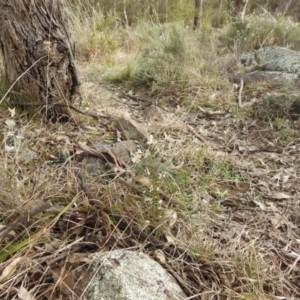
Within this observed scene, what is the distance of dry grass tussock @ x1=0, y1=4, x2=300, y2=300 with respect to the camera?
4.38 feet

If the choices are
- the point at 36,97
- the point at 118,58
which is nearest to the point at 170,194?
the point at 36,97

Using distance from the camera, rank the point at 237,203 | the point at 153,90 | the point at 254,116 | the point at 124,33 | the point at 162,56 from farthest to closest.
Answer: the point at 124,33 < the point at 162,56 < the point at 153,90 < the point at 254,116 < the point at 237,203

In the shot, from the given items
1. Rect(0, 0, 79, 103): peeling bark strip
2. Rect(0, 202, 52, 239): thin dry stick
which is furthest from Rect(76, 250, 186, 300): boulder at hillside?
Rect(0, 0, 79, 103): peeling bark strip

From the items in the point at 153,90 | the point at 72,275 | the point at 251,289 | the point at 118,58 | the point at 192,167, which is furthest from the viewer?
the point at 118,58

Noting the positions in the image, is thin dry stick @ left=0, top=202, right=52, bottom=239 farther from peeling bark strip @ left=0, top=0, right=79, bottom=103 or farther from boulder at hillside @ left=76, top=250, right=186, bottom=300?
peeling bark strip @ left=0, top=0, right=79, bottom=103

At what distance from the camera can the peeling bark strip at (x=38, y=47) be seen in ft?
6.99

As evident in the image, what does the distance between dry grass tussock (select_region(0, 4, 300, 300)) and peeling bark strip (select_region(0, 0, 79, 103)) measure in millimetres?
209

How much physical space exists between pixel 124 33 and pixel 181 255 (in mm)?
4094

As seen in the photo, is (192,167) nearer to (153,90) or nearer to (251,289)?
(251,289)

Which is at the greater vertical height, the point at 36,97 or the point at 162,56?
the point at 36,97

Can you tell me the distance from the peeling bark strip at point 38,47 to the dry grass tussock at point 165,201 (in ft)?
0.69

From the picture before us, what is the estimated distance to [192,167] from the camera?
2037 mm

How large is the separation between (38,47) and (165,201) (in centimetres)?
124

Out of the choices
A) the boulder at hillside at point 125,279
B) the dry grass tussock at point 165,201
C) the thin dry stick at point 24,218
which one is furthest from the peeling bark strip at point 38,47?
the boulder at hillside at point 125,279
